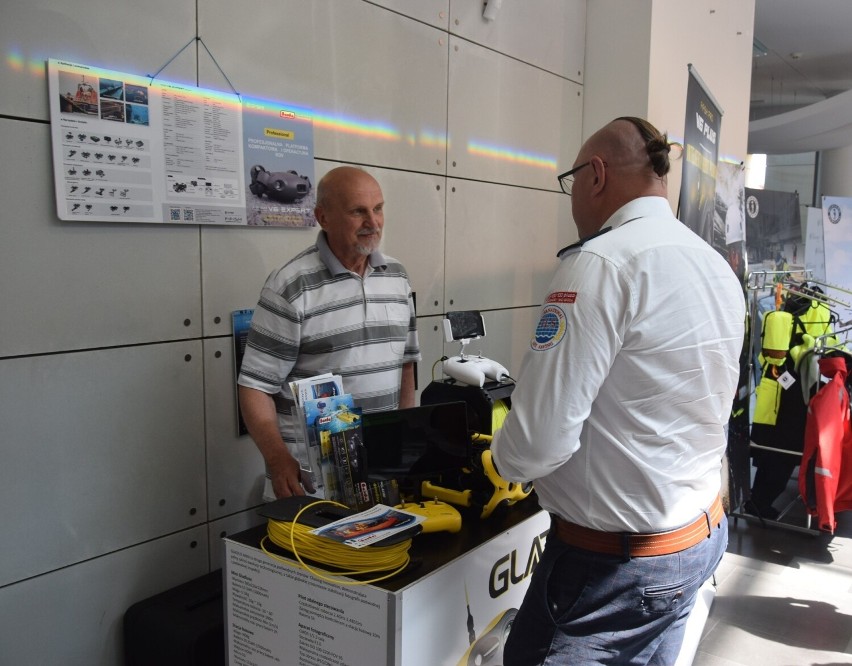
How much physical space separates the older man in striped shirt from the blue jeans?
83 centimetres

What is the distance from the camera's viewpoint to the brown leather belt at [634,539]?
4.56 ft

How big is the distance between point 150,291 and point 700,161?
9.79 feet

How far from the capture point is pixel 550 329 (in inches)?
53.2

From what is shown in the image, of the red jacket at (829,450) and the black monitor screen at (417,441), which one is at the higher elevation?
the black monitor screen at (417,441)

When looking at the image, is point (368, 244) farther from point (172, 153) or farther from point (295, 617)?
point (295, 617)

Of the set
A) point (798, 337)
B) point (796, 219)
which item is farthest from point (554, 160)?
point (796, 219)

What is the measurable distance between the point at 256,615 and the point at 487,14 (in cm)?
287

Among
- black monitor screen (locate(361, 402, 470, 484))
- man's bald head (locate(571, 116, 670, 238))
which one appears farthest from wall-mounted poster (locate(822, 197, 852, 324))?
black monitor screen (locate(361, 402, 470, 484))

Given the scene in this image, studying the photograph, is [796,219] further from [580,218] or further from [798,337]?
[580,218]

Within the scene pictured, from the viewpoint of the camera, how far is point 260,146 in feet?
7.84

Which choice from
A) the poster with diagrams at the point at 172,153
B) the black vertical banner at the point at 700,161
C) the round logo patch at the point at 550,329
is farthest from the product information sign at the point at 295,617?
the black vertical banner at the point at 700,161

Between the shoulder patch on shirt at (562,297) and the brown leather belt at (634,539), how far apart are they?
0.47 meters

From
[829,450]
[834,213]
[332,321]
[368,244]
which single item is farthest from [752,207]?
[332,321]

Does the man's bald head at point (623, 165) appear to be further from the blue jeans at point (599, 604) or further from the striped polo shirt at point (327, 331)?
the striped polo shirt at point (327, 331)
